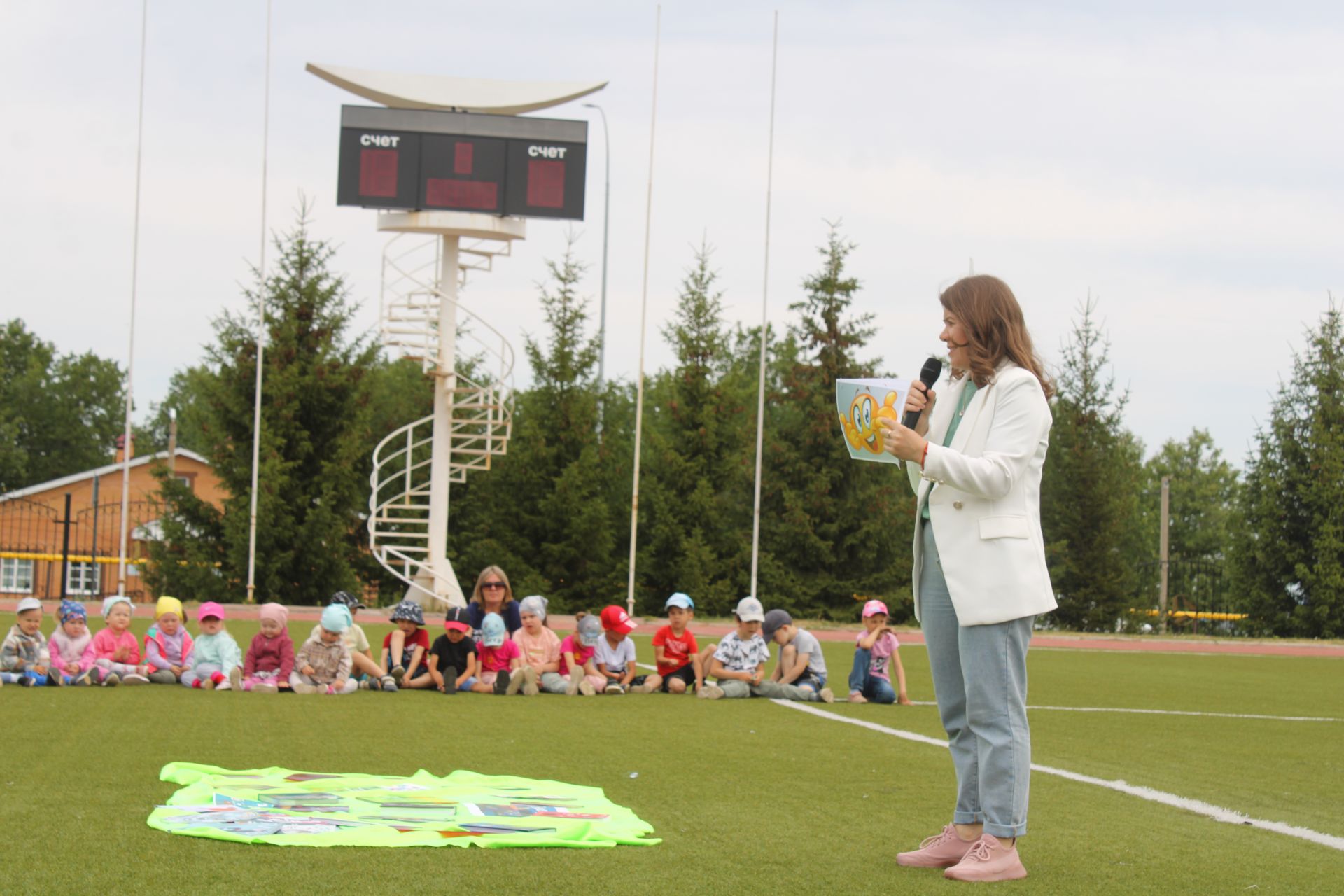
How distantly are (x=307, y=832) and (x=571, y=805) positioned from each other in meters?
1.17

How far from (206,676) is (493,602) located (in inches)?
105

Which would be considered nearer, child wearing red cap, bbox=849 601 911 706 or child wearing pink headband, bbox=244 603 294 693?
child wearing pink headband, bbox=244 603 294 693

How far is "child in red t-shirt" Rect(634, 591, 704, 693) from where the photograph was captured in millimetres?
12930

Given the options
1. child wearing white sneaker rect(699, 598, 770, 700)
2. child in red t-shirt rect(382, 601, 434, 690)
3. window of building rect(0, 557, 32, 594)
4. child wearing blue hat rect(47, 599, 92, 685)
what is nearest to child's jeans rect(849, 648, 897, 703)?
child wearing white sneaker rect(699, 598, 770, 700)

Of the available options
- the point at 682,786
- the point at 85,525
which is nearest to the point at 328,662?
the point at 682,786

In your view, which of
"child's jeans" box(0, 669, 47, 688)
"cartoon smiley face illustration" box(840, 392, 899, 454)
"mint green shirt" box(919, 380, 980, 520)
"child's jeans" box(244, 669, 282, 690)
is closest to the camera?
"cartoon smiley face illustration" box(840, 392, 899, 454)

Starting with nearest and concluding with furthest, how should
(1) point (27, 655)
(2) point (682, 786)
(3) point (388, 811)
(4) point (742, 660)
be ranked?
(3) point (388, 811), (2) point (682, 786), (1) point (27, 655), (4) point (742, 660)

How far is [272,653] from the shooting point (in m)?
11.8

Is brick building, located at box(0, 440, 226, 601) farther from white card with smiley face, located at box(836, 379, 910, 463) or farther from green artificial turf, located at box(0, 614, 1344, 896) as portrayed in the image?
white card with smiley face, located at box(836, 379, 910, 463)

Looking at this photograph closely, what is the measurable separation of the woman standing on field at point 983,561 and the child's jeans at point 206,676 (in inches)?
344

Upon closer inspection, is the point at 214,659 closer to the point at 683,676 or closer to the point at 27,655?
the point at 27,655

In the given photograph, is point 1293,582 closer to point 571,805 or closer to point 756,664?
point 756,664

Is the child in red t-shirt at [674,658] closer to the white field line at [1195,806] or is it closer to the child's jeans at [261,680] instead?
the child's jeans at [261,680]

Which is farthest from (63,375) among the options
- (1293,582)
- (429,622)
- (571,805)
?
(571,805)
